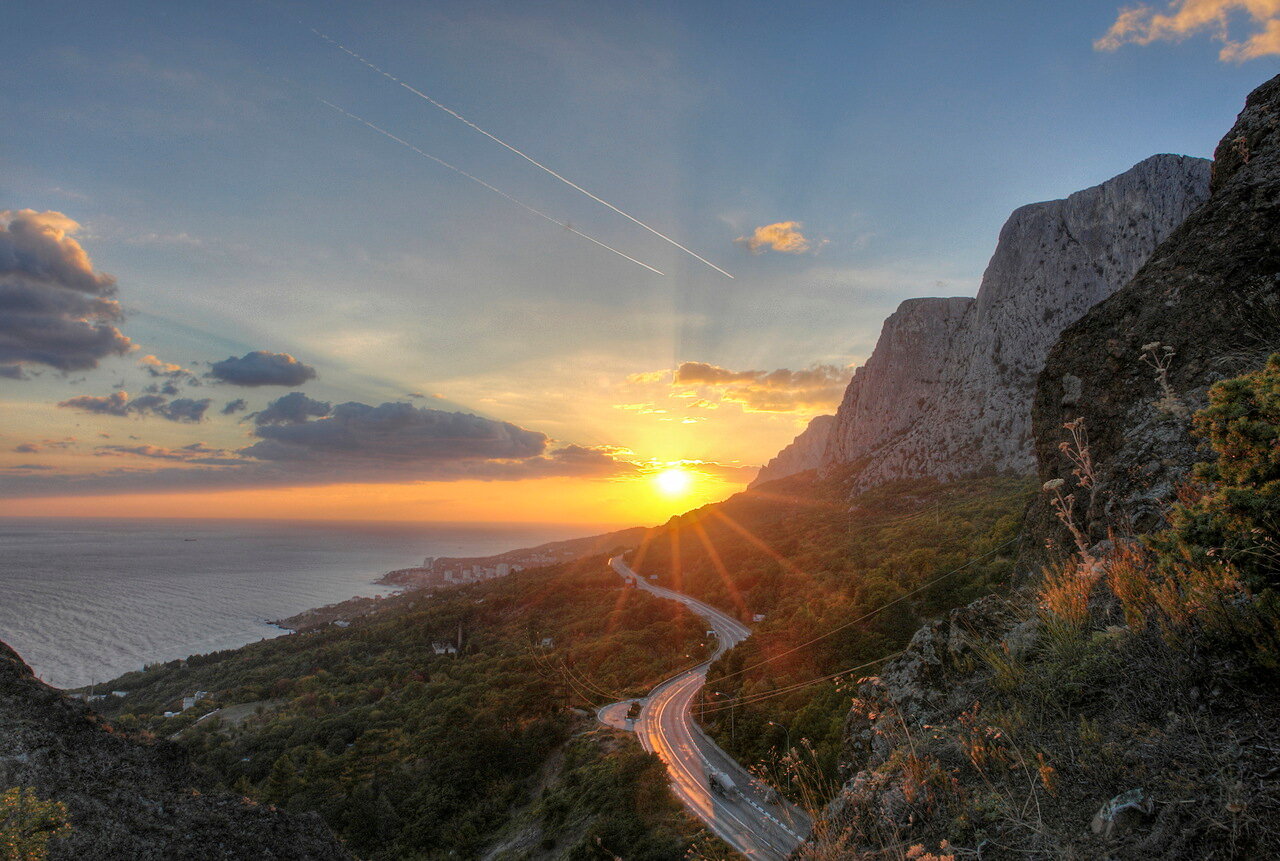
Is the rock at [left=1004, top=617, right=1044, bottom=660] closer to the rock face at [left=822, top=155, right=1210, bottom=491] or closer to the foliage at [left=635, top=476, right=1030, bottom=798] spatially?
the foliage at [left=635, top=476, right=1030, bottom=798]

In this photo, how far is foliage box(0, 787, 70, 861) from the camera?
34.5 ft

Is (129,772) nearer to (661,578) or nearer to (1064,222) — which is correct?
(661,578)

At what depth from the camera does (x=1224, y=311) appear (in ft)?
27.6

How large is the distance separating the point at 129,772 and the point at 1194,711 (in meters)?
22.9

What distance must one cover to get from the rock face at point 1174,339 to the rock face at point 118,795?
67.5 ft

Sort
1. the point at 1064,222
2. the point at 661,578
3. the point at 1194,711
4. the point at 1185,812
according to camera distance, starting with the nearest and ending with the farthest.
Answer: the point at 1185,812, the point at 1194,711, the point at 1064,222, the point at 661,578

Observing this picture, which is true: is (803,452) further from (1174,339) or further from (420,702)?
(1174,339)

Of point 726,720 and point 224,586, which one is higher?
point 726,720

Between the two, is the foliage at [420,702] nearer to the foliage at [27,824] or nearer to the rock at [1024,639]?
the foliage at [27,824]

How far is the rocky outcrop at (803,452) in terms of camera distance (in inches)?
5743

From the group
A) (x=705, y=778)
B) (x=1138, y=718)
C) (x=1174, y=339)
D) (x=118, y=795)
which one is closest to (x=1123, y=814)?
(x=1138, y=718)

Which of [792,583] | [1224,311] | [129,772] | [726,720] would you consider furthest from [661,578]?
[1224,311]

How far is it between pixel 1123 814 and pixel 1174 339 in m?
10.1

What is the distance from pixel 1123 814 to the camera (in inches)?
99.0
